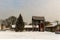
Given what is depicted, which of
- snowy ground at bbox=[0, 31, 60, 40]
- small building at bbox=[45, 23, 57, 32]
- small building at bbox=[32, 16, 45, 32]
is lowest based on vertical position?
snowy ground at bbox=[0, 31, 60, 40]

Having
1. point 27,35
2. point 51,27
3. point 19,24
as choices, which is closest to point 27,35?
point 27,35

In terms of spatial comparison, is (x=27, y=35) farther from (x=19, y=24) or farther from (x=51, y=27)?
(x=51, y=27)

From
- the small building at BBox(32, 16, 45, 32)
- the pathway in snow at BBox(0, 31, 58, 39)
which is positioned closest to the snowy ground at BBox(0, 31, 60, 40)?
the pathway in snow at BBox(0, 31, 58, 39)

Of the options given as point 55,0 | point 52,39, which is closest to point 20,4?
point 55,0

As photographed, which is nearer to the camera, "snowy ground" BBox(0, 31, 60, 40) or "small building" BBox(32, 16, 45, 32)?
"snowy ground" BBox(0, 31, 60, 40)

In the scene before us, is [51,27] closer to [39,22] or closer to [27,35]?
[39,22]

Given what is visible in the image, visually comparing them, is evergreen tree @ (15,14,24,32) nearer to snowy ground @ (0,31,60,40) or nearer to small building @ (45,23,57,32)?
snowy ground @ (0,31,60,40)

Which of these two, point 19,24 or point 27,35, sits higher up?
point 19,24

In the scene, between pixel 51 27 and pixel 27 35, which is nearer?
pixel 27 35

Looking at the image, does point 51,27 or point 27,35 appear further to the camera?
point 51,27

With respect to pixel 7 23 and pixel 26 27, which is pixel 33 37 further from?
pixel 7 23

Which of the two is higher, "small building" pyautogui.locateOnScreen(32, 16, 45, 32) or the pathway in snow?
"small building" pyautogui.locateOnScreen(32, 16, 45, 32)

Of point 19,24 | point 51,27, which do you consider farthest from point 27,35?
point 51,27

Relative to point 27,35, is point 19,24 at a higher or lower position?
higher
